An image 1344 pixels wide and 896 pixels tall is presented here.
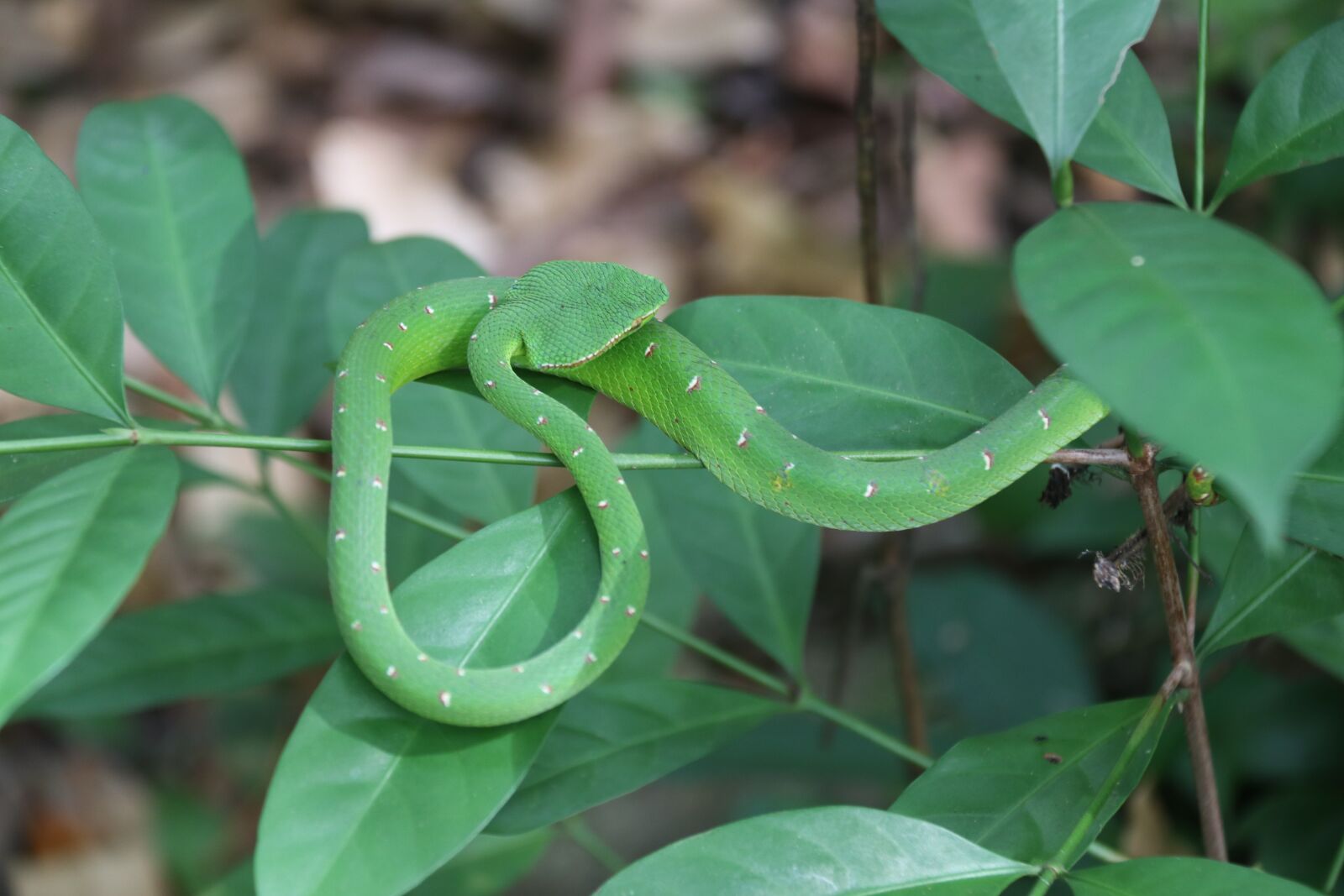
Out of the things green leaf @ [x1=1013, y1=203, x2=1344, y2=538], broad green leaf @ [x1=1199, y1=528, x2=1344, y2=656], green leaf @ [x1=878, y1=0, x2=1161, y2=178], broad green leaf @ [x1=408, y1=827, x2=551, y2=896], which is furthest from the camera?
broad green leaf @ [x1=408, y1=827, x2=551, y2=896]

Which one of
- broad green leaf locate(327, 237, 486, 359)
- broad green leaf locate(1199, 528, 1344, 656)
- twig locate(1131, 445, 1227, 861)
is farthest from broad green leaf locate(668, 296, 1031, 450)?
broad green leaf locate(327, 237, 486, 359)

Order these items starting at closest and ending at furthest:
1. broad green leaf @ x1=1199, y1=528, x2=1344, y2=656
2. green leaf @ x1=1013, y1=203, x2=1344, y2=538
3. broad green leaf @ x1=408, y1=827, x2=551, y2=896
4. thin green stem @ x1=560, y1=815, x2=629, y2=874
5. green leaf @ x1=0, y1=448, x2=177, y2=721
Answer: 1. green leaf @ x1=1013, y1=203, x2=1344, y2=538
2. green leaf @ x1=0, y1=448, x2=177, y2=721
3. broad green leaf @ x1=1199, y1=528, x2=1344, y2=656
4. thin green stem @ x1=560, y1=815, x2=629, y2=874
5. broad green leaf @ x1=408, y1=827, x2=551, y2=896

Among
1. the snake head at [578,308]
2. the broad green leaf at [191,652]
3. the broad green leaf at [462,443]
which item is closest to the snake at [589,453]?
the snake head at [578,308]

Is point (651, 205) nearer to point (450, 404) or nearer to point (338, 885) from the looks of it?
point (450, 404)

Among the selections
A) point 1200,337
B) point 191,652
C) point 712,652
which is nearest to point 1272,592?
point 1200,337

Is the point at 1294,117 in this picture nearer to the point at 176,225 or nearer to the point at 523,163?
the point at 176,225

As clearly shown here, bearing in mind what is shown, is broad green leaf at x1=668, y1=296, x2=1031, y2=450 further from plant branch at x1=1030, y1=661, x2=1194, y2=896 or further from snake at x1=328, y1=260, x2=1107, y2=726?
plant branch at x1=1030, y1=661, x2=1194, y2=896

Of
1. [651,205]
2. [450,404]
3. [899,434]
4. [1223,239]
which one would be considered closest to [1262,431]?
[1223,239]
